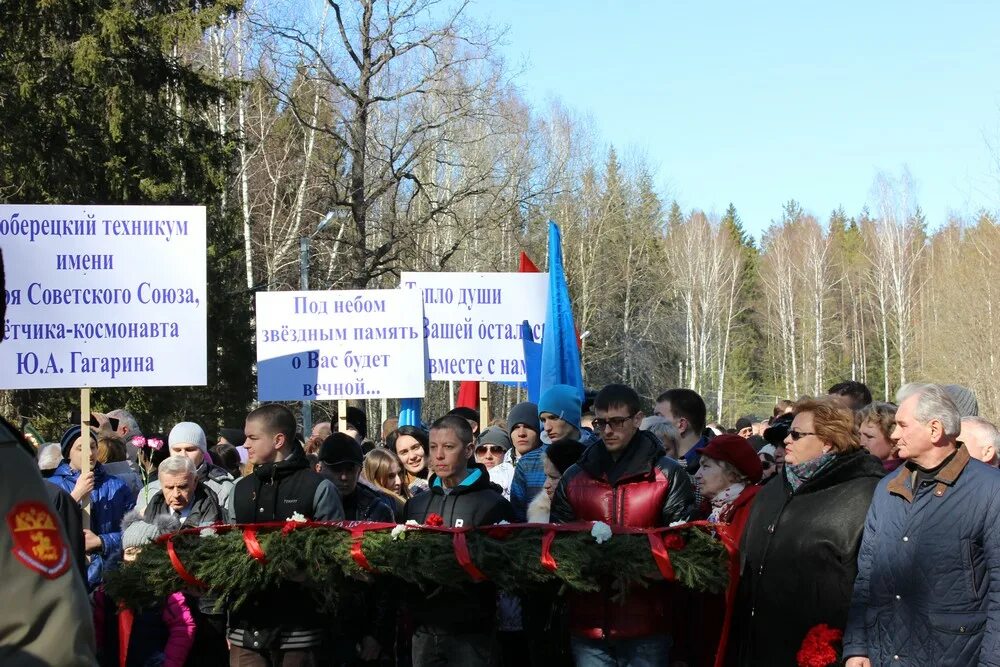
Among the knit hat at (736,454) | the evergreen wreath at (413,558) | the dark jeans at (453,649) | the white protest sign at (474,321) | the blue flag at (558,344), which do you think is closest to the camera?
the evergreen wreath at (413,558)

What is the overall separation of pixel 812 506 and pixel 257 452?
115 inches

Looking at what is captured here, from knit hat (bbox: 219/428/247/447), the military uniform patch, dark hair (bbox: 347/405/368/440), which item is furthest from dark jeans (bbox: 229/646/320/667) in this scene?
knit hat (bbox: 219/428/247/447)

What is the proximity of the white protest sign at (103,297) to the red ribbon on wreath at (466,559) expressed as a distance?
3480 mm

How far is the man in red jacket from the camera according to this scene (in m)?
5.62

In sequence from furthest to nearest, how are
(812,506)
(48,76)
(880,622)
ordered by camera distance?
(48,76) → (812,506) → (880,622)

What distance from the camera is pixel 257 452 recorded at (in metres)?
6.73

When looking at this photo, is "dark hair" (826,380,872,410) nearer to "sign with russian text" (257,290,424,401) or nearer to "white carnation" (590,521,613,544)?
"white carnation" (590,521,613,544)

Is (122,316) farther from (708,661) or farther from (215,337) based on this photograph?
(215,337)

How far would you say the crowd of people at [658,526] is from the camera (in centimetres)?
489

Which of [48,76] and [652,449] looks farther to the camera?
[48,76]

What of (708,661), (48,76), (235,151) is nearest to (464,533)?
(708,661)

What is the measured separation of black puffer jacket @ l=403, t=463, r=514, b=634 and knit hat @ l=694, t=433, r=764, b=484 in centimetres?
109

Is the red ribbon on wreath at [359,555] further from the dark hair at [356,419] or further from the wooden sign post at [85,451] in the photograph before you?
the dark hair at [356,419]

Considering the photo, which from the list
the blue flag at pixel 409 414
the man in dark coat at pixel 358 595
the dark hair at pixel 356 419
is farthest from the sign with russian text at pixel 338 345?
the man in dark coat at pixel 358 595
